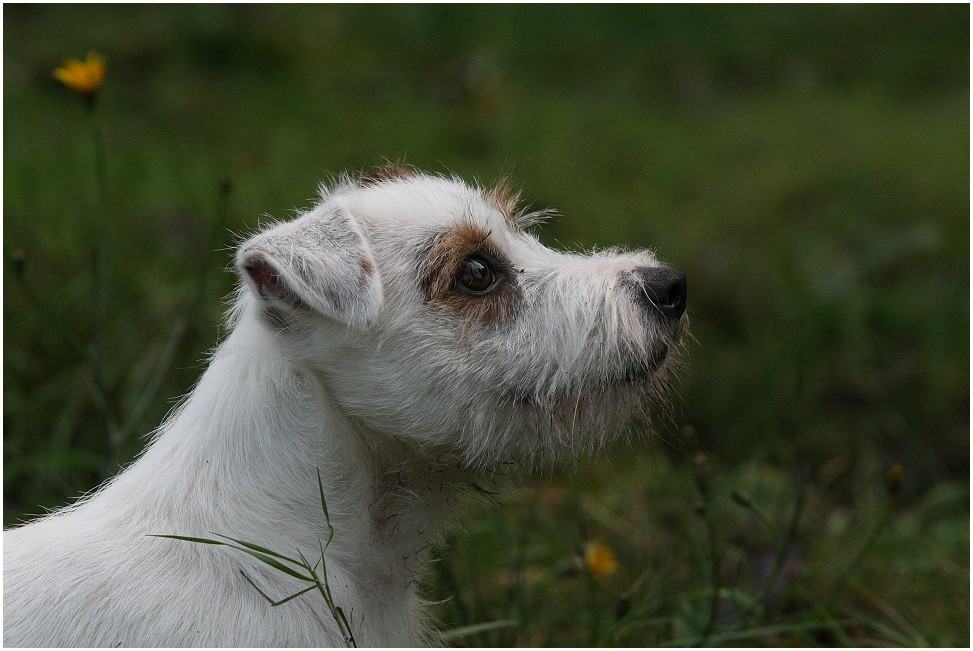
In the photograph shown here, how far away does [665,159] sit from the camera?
35.4 feet

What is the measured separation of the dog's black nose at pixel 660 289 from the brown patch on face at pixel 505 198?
2.20ft

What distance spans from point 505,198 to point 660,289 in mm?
880

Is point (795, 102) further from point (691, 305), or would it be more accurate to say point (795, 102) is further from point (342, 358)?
point (342, 358)

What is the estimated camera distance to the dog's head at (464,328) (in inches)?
133

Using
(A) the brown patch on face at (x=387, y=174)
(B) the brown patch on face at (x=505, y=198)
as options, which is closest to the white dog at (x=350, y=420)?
(B) the brown patch on face at (x=505, y=198)

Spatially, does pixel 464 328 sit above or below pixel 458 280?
below

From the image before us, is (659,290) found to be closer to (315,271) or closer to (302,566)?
(315,271)

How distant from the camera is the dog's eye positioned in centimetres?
361

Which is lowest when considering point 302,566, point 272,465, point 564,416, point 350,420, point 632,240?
point 632,240

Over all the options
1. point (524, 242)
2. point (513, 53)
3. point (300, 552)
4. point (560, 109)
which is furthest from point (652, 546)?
point (513, 53)

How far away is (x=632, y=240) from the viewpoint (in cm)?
860

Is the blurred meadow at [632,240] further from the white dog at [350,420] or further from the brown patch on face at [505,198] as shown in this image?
the brown patch on face at [505,198]

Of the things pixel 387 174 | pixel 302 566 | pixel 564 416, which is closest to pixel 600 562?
pixel 564 416

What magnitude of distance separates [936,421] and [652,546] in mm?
2923
